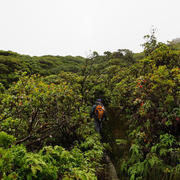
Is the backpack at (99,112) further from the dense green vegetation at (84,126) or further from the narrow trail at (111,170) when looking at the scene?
Answer: the narrow trail at (111,170)

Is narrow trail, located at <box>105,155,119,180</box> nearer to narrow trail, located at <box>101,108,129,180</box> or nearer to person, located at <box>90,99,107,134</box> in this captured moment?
narrow trail, located at <box>101,108,129,180</box>

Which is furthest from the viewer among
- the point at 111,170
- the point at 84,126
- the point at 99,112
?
the point at 99,112

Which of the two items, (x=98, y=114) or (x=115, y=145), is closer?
(x=115, y=145)

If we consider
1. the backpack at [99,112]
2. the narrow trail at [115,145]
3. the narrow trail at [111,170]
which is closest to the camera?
the narrow trail at [111,170]

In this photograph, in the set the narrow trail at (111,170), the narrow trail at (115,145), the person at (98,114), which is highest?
the person at (98,114)

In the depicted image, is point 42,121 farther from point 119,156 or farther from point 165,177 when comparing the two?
point 165,177

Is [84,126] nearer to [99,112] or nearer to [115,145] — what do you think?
[99,112]

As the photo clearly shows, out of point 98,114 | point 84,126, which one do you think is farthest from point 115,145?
point 84,126

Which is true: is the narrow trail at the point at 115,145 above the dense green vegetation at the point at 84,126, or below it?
below

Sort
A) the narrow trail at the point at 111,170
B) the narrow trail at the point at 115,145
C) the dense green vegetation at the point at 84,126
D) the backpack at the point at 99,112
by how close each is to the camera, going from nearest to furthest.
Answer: the dense green vegetation at the point at 84,126 < the narrow trail at the point at 111,170 < the narrow trail at the point at 115,145 < the backpack at the point at 99,112

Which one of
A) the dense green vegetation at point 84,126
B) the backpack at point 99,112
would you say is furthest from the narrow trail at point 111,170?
the backpack at point 99,112

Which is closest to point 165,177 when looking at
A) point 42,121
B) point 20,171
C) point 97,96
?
point 20,171

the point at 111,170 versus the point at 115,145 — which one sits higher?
the point at 115,145

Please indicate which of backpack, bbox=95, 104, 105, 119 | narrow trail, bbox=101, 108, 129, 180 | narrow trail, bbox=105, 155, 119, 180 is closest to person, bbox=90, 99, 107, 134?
backpack, bbox=95, 104, 105, 119
